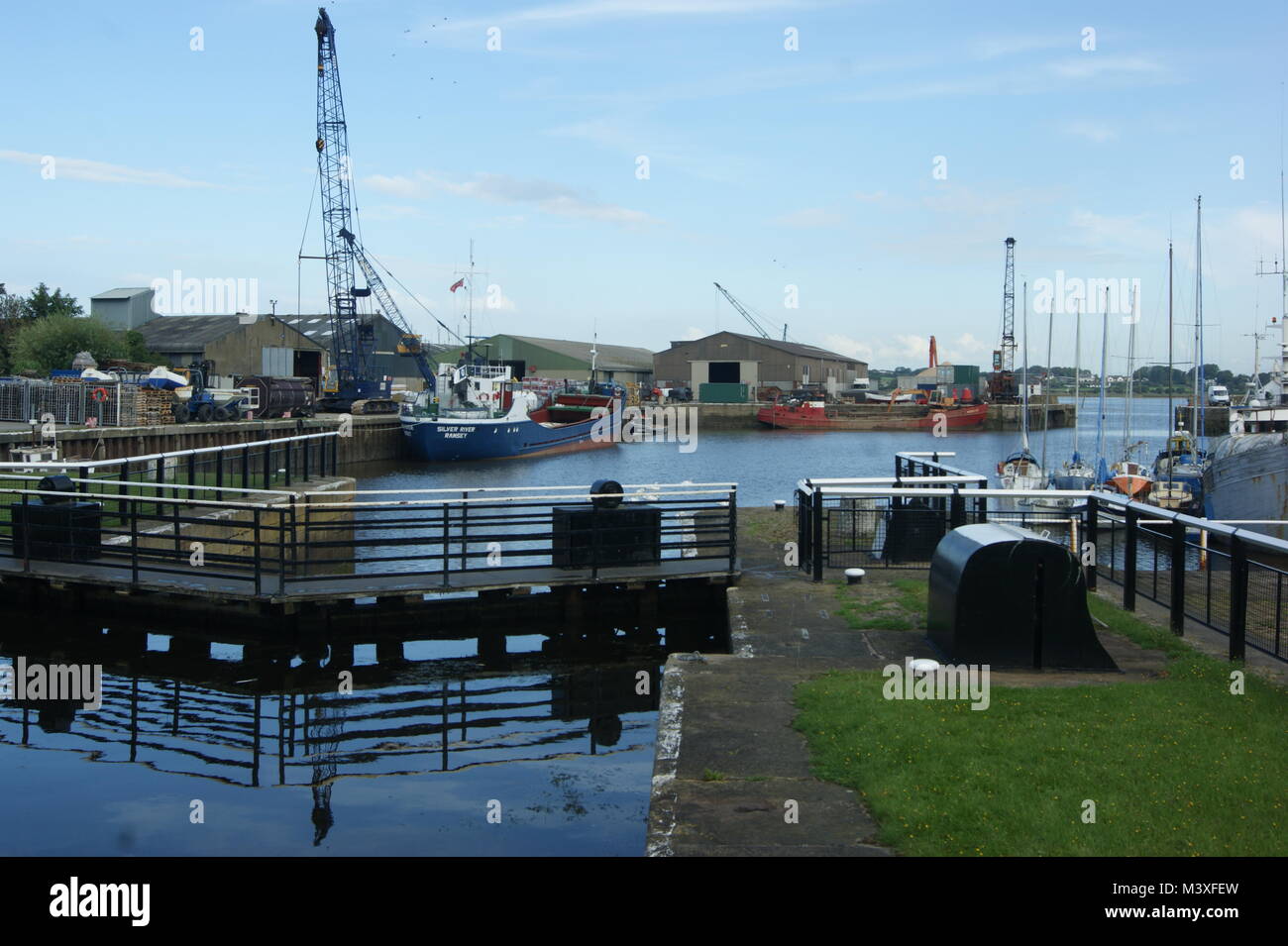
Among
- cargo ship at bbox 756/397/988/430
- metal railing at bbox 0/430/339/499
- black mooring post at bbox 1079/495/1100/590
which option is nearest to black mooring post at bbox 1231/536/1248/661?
black mooring post at bbox 1079/495/1100/590

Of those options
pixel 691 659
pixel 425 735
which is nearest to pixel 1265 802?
pixel 691 659

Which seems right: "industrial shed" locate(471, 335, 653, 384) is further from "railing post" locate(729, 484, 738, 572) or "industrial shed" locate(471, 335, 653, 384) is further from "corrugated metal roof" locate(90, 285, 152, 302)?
"railing post" locate(729, 484, 738, 572)

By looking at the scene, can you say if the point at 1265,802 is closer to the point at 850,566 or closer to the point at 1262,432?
the point at 850,566

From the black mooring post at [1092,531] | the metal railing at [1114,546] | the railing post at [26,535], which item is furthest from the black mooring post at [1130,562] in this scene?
the railing post at [26,535]

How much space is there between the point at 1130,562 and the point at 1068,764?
571 centimetres

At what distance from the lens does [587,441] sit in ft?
256

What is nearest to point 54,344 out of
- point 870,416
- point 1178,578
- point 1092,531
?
point 1092,531

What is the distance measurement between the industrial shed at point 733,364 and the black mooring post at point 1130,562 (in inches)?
4497

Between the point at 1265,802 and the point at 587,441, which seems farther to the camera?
the point at 587,441

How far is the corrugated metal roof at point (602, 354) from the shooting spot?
13938 cm

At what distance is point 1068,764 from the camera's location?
6973mm

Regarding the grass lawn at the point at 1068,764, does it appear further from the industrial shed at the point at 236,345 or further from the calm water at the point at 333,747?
the industrial shed at the point at 236,345

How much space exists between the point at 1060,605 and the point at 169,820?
7590 mm
